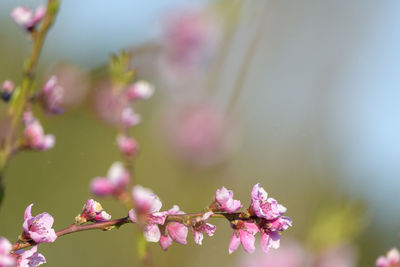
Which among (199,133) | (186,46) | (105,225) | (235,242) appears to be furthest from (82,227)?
(186,46)

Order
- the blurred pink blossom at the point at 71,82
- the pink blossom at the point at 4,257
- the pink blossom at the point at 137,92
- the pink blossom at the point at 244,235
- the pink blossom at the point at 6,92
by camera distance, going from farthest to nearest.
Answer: the blurred pink blossom at the point at 71,82 < the pink blossom at the point at 137,92 < the pink blossom at the point at 6,92 < the pink blossom at the point at 244,235 < the pink blossom at the point at 4,257

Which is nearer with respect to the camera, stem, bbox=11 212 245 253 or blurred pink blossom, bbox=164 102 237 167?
stem, bbox=11 212 245 253

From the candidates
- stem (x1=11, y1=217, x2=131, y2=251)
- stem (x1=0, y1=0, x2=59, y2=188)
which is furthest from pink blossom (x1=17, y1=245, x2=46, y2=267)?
stem (x1=0, y1=0, x2=59, y2=188)

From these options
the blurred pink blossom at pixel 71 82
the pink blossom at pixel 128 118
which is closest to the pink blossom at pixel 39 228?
the pink blossom at pixel 128 118

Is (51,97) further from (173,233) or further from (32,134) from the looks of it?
(173,233)

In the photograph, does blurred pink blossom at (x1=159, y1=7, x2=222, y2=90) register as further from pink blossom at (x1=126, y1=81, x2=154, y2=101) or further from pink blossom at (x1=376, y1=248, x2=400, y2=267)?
pink blossom at (x1=376, y1=248, x2=400, y2=267)

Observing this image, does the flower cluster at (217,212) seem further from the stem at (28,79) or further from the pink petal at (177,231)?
the stem at (28,79)
